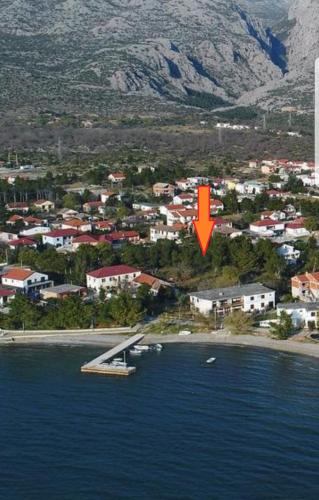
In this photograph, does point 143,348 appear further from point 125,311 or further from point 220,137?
point 220,137

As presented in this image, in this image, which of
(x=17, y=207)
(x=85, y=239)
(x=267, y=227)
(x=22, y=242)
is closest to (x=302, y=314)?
(x=85, y=239)

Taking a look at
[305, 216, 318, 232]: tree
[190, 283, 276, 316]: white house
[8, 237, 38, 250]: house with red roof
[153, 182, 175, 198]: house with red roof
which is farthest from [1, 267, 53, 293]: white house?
[153, 182, 175, 198]: house with red roof

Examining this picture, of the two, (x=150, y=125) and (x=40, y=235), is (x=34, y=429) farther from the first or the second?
(x=150, y=125)

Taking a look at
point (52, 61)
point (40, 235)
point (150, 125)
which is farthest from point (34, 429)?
point (52, 61)

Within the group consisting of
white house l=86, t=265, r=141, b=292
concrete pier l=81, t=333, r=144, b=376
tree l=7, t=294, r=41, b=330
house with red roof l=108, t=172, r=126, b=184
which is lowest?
concrete pier l=81, t=333, r=144, b=376

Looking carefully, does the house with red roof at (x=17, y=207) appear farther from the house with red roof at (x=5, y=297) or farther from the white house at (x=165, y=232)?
the house with red roof at (x=5, y=297)

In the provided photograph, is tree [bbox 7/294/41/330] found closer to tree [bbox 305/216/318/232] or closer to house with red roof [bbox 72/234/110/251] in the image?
house with red roof [bbox 72/234/110/251]

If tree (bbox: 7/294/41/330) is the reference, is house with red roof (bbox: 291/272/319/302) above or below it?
above
